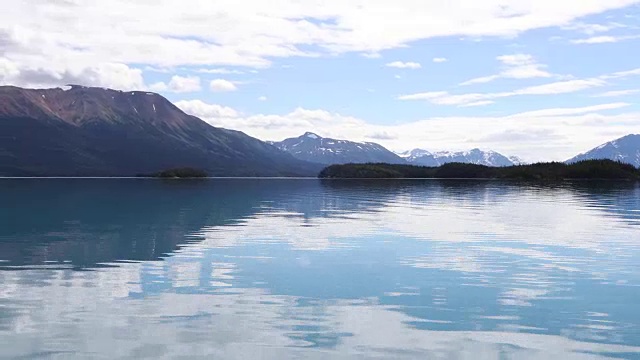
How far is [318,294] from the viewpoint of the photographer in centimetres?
2789

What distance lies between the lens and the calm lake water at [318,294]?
19969 millimetres

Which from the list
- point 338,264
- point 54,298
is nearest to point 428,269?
point 338,264

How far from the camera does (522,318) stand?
23.6m

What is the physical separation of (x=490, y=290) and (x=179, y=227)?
35985 mm

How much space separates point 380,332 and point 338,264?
48.8 feet

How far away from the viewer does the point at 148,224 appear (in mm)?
61344

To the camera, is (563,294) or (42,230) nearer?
(563,294)

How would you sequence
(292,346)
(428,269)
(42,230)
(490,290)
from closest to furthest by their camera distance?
1. (292,346)
2. (490,290)
3. (428,269)
4. (42,230)

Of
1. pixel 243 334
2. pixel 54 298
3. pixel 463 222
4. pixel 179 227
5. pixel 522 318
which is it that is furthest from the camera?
pixel 463 222

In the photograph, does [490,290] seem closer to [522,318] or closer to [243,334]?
[522,318]

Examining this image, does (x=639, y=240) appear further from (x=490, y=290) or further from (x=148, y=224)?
(x=148, y=224)

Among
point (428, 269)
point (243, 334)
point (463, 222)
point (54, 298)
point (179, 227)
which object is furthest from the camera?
point (463, 222)

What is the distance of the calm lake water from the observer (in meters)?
20.0

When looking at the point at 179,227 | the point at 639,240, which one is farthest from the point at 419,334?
the point at 179,227
